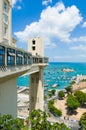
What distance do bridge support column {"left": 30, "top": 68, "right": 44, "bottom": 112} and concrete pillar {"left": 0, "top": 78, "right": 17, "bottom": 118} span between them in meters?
11.5

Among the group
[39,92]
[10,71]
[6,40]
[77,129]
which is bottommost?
[77,129]

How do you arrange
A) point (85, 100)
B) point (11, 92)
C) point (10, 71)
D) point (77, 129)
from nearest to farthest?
point (10, 71)
point (11, 92)
point (77, 129)
point (85, 100)

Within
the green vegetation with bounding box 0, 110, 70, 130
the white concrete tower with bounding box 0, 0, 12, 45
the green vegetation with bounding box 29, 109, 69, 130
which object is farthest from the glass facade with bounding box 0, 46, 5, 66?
the white concrete tower with bounding box 0, 0, 12, 45

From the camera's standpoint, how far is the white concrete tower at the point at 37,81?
27172 millimetres

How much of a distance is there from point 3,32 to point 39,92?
14.8 meters

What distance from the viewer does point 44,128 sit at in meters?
8.45

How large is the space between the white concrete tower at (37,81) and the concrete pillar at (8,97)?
1149 cm

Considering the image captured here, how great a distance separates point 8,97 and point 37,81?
Answer: 13.5 m

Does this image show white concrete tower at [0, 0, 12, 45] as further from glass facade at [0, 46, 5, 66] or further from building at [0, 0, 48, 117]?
glass facade at [0, 46, 5, 66]

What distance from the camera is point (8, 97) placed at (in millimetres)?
14219

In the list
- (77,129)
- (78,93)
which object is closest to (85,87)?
(78,93)

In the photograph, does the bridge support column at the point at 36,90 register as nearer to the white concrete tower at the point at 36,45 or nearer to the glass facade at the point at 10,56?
the white concrete tower at the point at 36,45

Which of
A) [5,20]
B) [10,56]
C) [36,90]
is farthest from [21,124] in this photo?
[36,90]

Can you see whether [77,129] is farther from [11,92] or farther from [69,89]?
[69,89]
